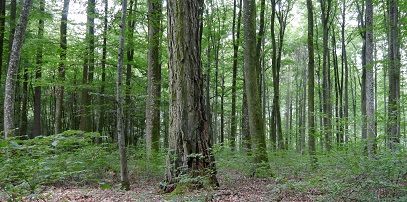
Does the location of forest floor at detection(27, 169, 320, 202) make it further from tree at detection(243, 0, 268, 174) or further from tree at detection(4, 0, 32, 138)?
tree at detection(4, 0, 32, 138)

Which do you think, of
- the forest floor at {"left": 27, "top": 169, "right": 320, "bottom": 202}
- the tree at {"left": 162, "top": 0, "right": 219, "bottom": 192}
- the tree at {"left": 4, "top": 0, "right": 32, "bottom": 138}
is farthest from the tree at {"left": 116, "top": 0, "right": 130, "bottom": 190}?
the tree at {"left": 4, "top": 0, "right": 32, "bottom": 138}

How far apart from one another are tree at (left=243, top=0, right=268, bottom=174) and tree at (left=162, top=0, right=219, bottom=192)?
8.15ft

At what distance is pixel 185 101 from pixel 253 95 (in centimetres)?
308

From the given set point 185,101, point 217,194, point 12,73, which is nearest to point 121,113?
point 185,101

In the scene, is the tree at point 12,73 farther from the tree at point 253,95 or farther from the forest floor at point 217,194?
the tree at point 253,95

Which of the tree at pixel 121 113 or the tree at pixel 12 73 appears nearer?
the tree at pixel 121 113

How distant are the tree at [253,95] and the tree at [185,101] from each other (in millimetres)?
2483

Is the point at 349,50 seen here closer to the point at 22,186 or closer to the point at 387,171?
the point at 387,171

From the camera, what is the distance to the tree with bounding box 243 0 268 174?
8.55m

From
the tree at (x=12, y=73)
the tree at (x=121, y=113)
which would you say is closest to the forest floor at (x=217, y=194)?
the tree at (x=121, y=113)

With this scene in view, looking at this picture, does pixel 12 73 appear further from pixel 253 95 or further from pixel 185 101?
pixel 253 95

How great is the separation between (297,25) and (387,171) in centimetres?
2295

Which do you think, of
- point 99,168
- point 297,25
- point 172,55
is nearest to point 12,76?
point 99,168

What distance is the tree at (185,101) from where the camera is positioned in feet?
20.4
